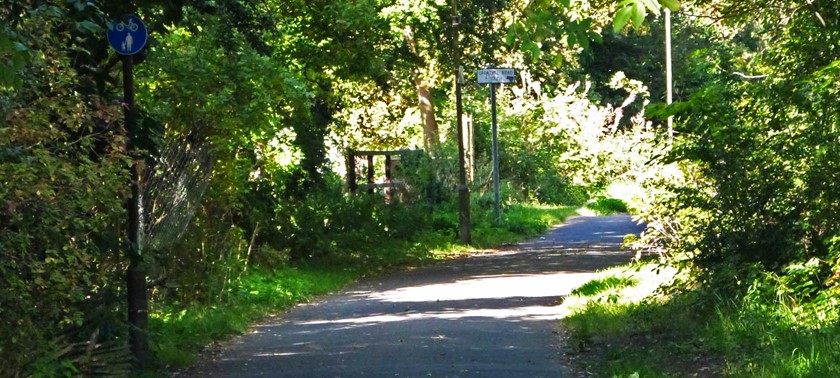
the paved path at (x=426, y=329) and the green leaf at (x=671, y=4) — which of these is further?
the paved path at (x=426, y=329)

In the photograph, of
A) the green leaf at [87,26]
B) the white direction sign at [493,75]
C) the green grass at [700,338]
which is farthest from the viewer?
the white direction sign at [493,75]

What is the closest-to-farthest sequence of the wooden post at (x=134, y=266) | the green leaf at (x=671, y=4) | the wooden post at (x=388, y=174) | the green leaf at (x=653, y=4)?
the green leaf at (x=653, y=4) < the green leaf at (x=671, y=4) < the wooden post at (x=134, y=266) < the wooden post at (x=388, y=174)

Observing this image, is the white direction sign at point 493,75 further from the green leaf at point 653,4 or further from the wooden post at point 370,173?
the green leaf at point 653,4

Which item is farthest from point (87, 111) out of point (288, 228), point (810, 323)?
point (288, 228)

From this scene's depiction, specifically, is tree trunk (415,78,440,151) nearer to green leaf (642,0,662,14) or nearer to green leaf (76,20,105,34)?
green leaf (76,20,105,34)

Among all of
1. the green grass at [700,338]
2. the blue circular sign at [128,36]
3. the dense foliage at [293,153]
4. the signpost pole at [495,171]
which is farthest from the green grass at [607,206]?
the blue circular sign at [128,36]

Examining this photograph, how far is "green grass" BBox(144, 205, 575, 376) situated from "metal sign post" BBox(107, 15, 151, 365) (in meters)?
0.20

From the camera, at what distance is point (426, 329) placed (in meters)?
13.9

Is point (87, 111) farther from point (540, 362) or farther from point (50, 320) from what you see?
point (540, 362)

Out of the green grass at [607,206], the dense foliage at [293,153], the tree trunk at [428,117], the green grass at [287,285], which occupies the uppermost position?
the tree trunk at [428,117]

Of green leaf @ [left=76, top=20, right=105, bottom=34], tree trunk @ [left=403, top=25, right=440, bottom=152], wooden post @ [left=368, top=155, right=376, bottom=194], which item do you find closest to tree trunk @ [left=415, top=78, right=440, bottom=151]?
tree trunk @ [left=403, top=25, right=440, bottom=152]

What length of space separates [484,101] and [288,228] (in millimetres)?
22430

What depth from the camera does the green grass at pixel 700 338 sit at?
9203 millimetres

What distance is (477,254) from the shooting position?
27469 mm
